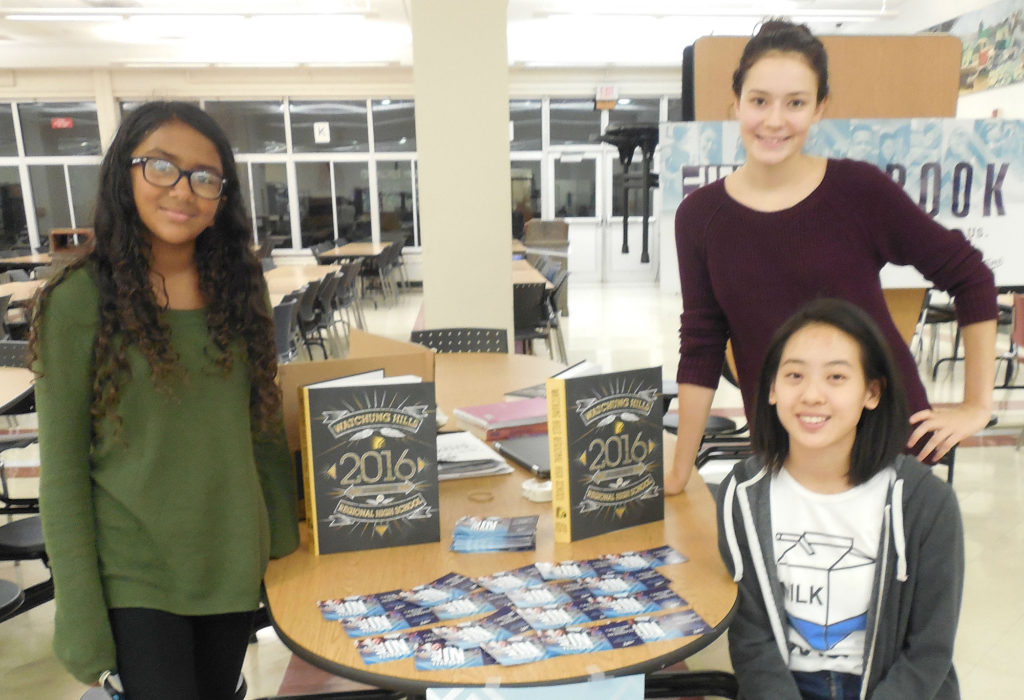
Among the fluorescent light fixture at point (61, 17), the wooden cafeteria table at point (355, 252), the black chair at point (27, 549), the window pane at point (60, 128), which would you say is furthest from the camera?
the window pane at point (60, 128)

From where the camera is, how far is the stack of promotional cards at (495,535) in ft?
4.55

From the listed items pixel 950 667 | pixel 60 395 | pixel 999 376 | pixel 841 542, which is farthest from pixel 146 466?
pixel 999 376

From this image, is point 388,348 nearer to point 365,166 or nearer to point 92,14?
point 92,14

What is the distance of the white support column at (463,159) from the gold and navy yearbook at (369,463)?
2676mm

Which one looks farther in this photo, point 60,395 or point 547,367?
point 547,367

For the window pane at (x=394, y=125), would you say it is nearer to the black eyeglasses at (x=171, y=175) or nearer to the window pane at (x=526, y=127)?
the window pane at (x=526, y=127)

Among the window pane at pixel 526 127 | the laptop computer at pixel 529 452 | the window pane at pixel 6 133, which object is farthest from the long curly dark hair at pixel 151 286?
the window pane at pixel 6 133

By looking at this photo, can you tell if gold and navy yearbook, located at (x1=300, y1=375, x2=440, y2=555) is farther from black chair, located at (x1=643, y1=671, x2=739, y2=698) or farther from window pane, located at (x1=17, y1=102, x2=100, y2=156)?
window pane, located at (x1=17, y1=102, x2=100, y2=156)

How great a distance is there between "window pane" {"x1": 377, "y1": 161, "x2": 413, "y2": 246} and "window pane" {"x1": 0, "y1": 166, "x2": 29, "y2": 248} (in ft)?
18.2

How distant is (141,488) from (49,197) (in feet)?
44.5

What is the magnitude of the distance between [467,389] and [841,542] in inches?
57.4

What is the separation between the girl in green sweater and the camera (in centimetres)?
116

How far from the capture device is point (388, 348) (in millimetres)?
1823

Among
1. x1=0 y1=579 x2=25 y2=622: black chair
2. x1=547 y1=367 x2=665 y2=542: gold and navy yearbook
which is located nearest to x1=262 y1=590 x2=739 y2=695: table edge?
x1=547 y1=367 x2=665 y2=542: gold and navy yearbook
